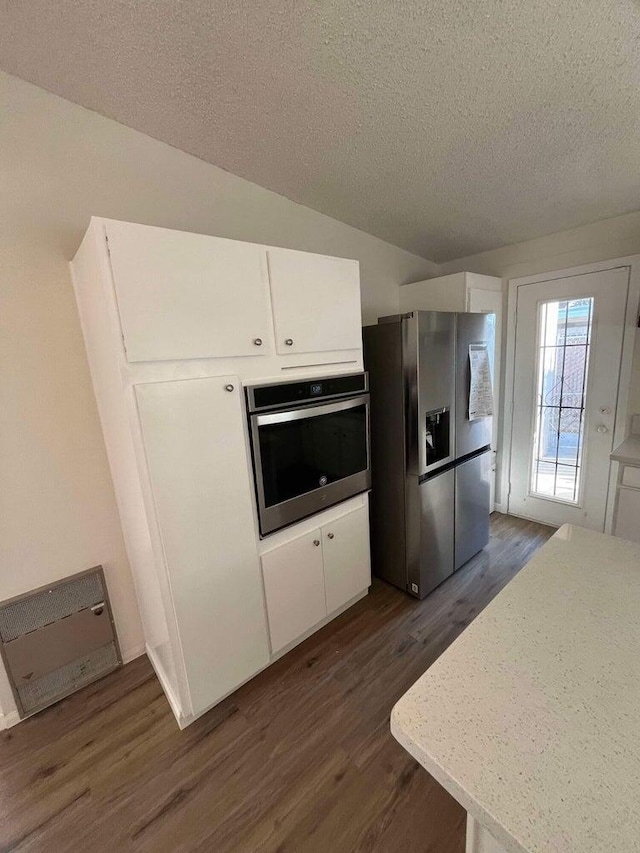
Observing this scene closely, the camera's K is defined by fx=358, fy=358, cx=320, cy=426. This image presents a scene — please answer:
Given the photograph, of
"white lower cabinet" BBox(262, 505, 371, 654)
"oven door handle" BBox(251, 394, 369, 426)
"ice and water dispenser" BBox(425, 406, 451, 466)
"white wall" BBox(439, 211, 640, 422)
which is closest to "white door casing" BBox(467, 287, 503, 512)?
"white wall" BBox(439, 211, 640, 422)

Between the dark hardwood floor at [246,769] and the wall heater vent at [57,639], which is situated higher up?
the wall heater vent at [57,639]

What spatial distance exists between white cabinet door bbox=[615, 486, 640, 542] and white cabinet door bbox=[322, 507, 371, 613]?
1373 mm

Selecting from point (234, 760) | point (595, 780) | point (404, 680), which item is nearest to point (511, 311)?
point (404, 680)

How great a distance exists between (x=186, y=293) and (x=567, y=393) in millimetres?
2774

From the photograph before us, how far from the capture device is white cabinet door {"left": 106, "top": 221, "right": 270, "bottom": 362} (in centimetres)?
118

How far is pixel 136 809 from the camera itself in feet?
4.20

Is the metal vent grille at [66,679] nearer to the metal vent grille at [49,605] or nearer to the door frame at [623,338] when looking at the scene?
the metal vent grille at [49,605]

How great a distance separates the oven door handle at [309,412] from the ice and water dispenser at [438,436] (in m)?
0.47

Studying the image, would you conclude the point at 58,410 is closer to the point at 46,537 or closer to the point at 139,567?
the point at 46,537

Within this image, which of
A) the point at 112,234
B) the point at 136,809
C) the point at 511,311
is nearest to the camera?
the point at 112,234

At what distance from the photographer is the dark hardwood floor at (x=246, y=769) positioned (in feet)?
3.94

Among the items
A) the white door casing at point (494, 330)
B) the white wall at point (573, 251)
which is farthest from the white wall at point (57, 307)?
the white wall at point (573, 251)

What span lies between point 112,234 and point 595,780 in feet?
5.46

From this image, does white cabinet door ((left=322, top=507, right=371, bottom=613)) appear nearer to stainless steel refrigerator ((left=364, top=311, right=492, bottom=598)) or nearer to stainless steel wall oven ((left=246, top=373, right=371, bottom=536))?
stainless steel wall oven ((left=246, top=373, right=371, bottom=536))
